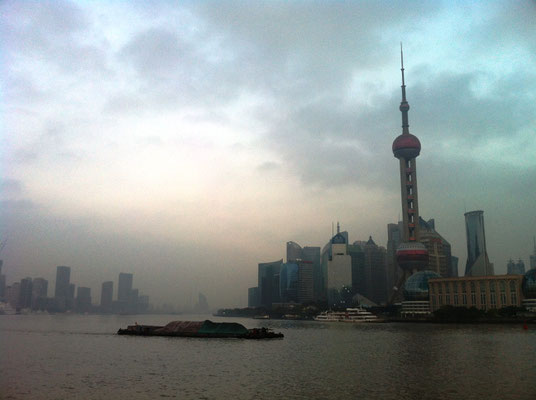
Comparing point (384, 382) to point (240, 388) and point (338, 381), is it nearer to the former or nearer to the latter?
point (338, 381)

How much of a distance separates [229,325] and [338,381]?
74.8 m

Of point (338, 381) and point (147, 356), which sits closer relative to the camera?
point (338, 381)

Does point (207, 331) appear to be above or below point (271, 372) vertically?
above

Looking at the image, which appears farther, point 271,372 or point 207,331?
point 207,331

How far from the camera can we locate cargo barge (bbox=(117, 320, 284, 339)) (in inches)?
4892

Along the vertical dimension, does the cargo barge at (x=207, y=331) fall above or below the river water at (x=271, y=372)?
above

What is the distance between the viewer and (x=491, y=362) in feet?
237

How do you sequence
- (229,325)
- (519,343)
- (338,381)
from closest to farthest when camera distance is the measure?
(338,381)
(519,343)
(229,325)

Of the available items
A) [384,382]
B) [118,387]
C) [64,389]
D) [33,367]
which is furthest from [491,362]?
[33,367]

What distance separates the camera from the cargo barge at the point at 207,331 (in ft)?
408

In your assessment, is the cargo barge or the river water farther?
the cargo barge

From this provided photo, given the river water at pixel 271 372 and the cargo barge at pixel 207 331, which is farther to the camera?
the cargo barge at pixel 207 331

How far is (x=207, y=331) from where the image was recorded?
130m

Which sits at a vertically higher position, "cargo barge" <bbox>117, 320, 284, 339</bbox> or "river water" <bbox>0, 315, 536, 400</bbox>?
"cargo barge" <bbox>117, 320, 284, 339</bbox>
